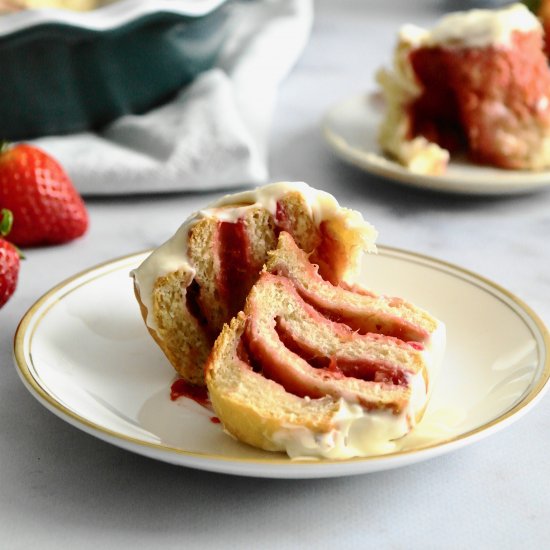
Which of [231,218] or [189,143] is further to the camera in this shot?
[189,143]

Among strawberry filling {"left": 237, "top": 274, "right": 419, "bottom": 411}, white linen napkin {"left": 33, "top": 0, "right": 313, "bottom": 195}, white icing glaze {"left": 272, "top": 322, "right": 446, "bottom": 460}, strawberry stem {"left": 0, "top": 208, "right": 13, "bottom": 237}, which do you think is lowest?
white linen napkin {"left": 33, "top": 0, "right": 313, "bottom": 195}

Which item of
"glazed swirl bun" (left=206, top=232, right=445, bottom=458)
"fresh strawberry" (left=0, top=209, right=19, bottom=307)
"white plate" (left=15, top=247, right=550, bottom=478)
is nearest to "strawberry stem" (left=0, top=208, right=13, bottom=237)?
"fresh strawberry" (left=0, top=209, right=19, bottom=307)

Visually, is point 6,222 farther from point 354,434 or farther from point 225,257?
point 354,434

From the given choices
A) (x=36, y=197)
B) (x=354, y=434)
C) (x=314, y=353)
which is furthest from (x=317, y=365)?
(x=36, y=197)

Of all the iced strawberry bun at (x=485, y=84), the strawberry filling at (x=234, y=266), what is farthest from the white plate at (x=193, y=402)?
the iced strawberry bun at (x=485, y=84)

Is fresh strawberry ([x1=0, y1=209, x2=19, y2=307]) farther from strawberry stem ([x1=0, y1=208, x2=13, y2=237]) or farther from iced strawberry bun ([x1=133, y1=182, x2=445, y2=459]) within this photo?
iced strawberry bun ([x1=133, y1=182, x2=445, y2=459])
